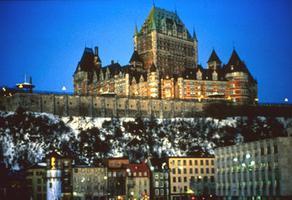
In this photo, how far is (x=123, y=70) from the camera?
189 metres

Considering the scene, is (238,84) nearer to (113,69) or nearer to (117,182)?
(113,69)

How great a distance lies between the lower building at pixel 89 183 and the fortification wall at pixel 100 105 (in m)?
36.8

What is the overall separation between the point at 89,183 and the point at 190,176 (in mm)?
22134

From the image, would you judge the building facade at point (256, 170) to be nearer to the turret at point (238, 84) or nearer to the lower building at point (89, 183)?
the lower building at point (89, 183)

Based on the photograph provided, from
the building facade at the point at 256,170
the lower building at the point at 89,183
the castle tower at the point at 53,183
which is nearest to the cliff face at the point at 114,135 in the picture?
the lower building at the point at 89,183

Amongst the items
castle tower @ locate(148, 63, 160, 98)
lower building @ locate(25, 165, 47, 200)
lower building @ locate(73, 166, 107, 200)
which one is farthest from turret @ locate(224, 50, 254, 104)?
lower building @ locate(25, 165, 47, 200)

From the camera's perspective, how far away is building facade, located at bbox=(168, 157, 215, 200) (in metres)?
123

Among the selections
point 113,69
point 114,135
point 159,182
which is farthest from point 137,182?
point 113,69

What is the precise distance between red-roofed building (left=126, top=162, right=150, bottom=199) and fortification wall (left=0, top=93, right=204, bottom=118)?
37.8 meters

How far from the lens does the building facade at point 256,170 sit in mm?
84062

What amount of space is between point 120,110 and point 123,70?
30.6 m

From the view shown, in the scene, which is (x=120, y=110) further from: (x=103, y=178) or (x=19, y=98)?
(x=103, y=178)

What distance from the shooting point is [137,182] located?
393 feet

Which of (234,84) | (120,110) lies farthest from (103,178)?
(234,84)
